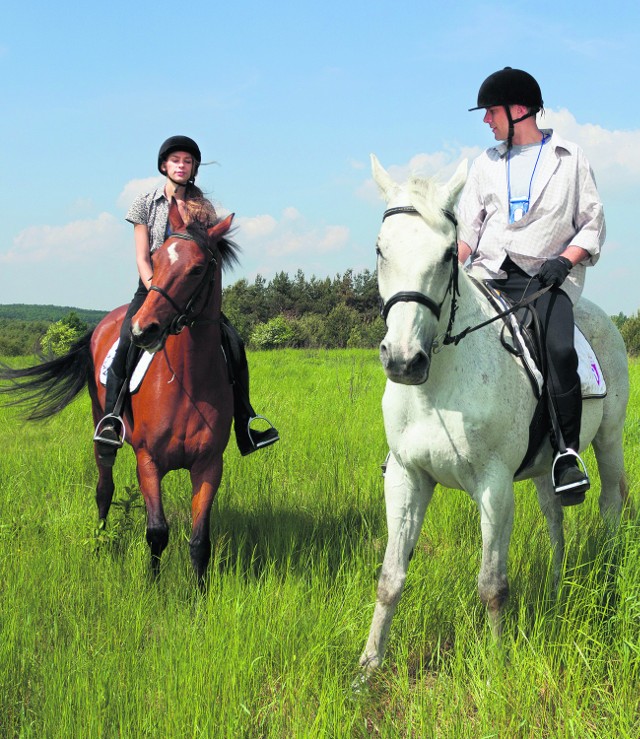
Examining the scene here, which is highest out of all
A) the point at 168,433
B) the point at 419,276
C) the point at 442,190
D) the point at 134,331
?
the point at 442,190

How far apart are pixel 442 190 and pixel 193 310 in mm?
2011

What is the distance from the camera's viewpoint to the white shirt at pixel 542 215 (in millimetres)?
4176

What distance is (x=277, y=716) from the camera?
3062 millimetres

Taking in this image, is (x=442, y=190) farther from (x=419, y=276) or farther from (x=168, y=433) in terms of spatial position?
(x=168, y=433)

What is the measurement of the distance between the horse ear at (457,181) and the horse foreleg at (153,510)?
2792mm

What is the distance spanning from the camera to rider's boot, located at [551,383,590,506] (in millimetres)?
3877

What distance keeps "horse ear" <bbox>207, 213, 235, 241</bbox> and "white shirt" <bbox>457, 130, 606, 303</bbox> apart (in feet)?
5.25

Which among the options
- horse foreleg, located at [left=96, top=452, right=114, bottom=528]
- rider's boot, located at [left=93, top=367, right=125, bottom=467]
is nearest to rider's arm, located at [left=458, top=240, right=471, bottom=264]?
rider's boot, located at [left=93, top=367, right=125, bottom=467]

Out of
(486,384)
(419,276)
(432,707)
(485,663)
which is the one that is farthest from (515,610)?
(419,276)

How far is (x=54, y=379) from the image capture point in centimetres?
730

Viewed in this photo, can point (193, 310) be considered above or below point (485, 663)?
above

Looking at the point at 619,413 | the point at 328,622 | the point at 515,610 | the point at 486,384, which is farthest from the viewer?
the point at 619,413

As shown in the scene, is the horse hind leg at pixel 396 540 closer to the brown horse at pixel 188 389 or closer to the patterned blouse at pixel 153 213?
the brown horse at pixel 188 389

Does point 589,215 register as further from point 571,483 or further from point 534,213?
point 571,483
